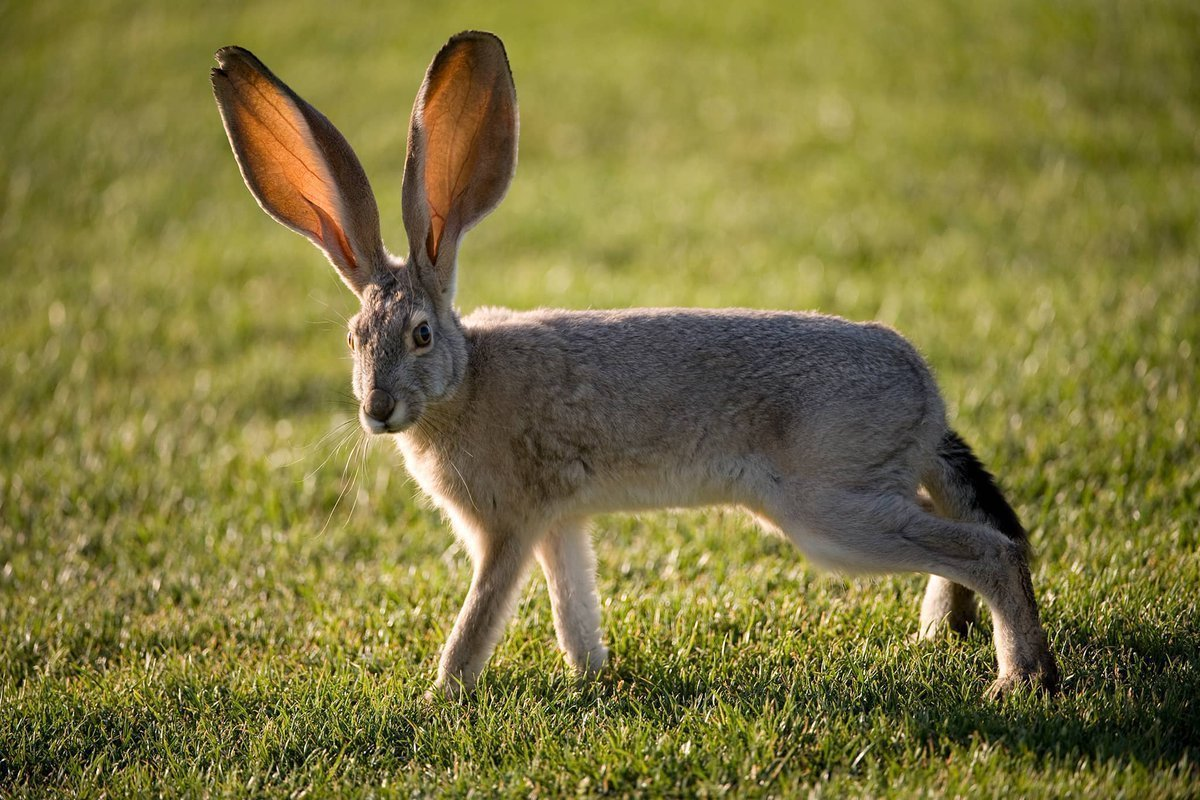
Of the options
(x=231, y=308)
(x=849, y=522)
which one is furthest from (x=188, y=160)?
(x=849, y=522)

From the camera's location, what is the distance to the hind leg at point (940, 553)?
4.34 meters

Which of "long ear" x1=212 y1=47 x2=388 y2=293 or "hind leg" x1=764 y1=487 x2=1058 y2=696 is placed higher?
"long ear" x1=212 y1=47 x2=388 y2=293

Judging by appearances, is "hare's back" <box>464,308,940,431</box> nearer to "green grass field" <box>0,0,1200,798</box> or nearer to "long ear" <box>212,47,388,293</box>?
"long ear" <box>212,47,388,293</box>

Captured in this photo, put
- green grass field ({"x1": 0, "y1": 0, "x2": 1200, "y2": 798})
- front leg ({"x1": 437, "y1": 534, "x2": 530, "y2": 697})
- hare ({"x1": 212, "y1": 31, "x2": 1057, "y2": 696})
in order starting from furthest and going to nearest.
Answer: front leg ({"x1": 437, "y1": 534, "x2": 530, "y2": 697}), hare ({"x1": 212, "y1": 31, "x2": 1057, "y2": 696}), green grass field ({"x1": 0, "y1": 0, "x2": 1200, "y2": 798})

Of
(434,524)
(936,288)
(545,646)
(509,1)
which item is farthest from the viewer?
(509,1)

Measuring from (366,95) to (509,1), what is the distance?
12.6 feet

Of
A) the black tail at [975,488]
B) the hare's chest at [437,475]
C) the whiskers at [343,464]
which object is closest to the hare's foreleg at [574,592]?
the hare's chest at [437,475]

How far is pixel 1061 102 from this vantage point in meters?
12.1

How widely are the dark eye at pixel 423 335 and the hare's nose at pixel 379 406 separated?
0.31 meters

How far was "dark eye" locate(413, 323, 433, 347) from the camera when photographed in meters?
4.64

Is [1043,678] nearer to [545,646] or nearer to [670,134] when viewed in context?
[545,646]

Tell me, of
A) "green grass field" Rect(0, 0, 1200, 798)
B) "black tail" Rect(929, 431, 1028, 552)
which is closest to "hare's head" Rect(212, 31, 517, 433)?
"green grass field" Rect(0, 0, 1200, 798)

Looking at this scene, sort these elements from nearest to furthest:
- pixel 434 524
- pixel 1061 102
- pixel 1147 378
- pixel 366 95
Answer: pixel 434 524, pixel 1147 378, pixel 1061 102, pixel 366 95

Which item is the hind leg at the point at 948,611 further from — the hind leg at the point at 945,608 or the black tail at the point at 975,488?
the black tail at the point at 975,488
